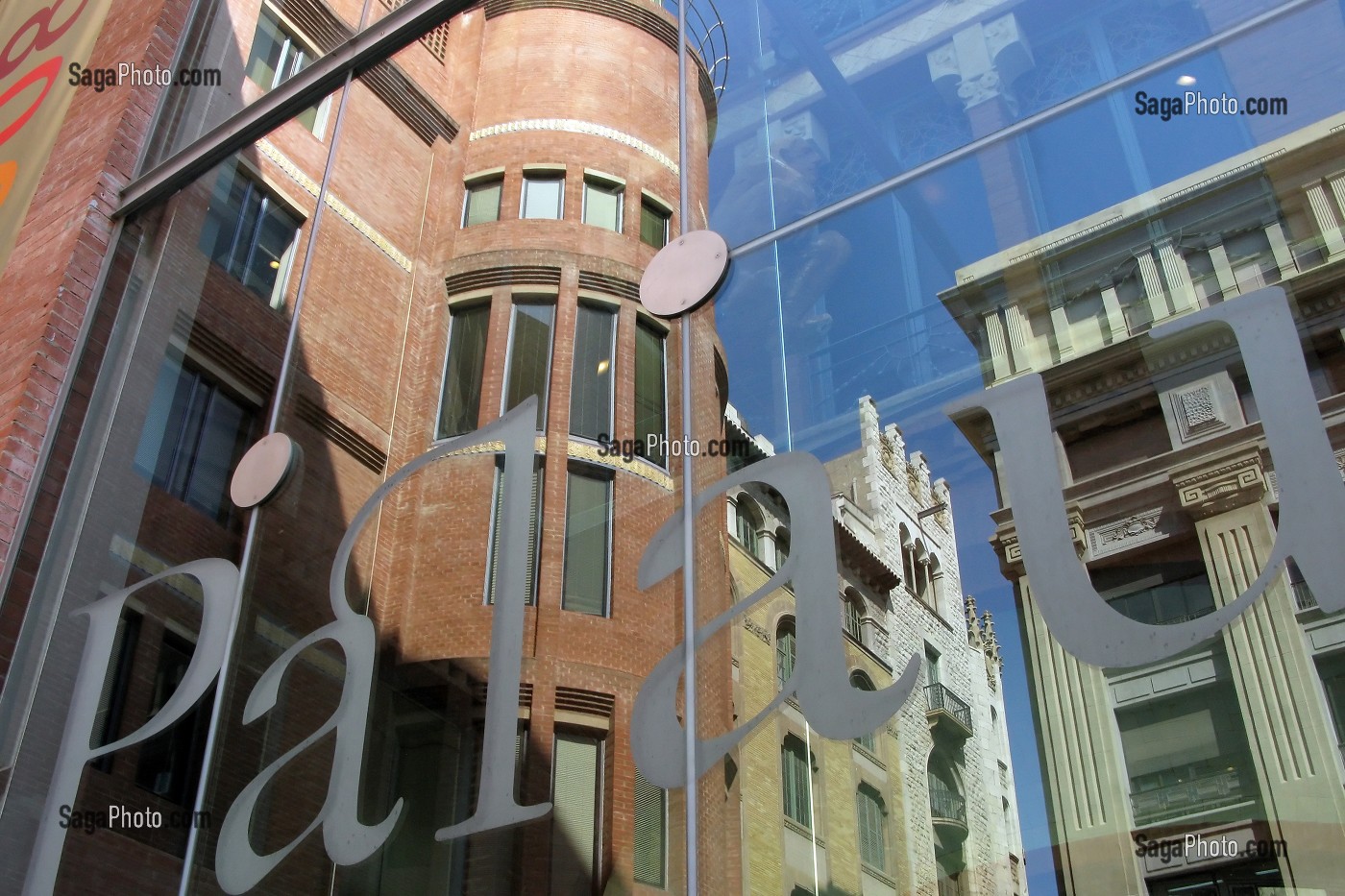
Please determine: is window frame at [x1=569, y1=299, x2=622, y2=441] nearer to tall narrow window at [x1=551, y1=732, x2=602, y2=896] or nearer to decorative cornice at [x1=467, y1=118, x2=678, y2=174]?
decorative cornice at [x1=467, y1=118, x2=678, y2=174]

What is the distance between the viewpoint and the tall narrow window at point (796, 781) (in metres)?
7.14

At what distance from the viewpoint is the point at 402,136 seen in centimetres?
1266

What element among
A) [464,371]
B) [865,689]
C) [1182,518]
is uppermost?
[464,371]

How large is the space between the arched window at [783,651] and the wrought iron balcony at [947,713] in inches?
31.7

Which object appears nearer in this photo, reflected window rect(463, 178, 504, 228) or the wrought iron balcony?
the wrought iron balcony

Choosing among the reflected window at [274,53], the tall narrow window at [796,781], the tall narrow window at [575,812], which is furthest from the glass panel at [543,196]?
the tall narrow window at [796,781]

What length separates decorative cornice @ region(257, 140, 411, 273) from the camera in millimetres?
12266

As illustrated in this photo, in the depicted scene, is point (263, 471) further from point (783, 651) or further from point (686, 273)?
point (783, 651)

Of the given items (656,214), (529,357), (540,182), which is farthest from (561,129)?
(529,357)

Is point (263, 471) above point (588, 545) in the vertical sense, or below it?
above

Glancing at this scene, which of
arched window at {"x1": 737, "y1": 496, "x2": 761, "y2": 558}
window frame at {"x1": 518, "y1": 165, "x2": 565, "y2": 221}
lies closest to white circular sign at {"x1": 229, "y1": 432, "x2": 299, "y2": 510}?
window frame at {"x1": 518, "y1": 165, "x2": 565, "y2": 221}

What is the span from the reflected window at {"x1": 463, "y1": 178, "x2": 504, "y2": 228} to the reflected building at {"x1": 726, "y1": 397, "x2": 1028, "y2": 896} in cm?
517

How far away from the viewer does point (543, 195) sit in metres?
12.1

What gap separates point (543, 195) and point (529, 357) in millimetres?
2342
